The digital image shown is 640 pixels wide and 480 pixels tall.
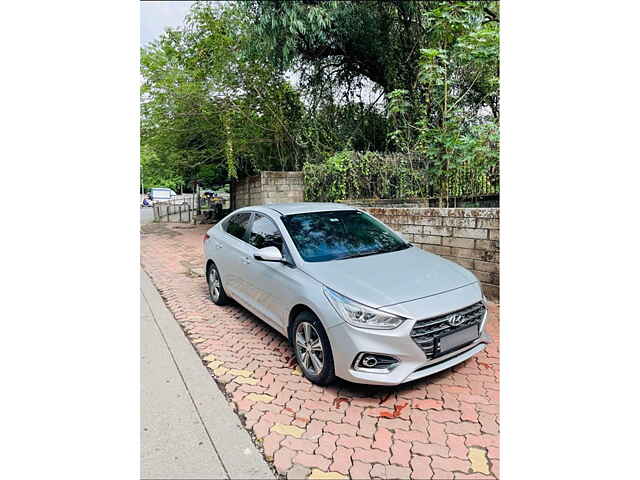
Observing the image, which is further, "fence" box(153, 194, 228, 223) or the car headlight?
"fence" box(153, 194, 228, 223)

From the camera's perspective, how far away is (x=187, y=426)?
254 centimetres

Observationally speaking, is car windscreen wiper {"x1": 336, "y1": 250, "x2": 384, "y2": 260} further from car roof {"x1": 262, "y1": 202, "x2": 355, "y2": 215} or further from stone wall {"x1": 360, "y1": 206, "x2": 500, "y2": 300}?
stone wall {"x1": 360, "y1": 206, "x2": 500, "y2": 300}

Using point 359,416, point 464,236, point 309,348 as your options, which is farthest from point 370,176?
point 359,416

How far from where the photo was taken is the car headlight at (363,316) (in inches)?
104

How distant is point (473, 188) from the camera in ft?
21.5

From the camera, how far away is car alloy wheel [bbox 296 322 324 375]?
2988 millimetres

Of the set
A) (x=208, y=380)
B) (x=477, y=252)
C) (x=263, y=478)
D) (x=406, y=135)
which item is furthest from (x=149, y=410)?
(x=406, y=135)

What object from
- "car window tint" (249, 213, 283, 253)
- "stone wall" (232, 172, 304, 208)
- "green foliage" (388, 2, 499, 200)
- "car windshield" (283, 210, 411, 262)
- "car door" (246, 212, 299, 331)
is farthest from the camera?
"stone wall" (232, 172, 304, 208)

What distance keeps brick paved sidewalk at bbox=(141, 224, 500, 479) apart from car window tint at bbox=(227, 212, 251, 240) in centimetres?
126

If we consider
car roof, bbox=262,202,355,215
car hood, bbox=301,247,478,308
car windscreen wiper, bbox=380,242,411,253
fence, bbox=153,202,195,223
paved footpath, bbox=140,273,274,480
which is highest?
fence, bbox=153,202,195,223

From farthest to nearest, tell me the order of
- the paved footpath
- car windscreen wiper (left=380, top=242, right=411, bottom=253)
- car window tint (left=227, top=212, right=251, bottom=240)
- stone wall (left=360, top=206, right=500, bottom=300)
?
stone wall (left=360, top=206, right=500, bottom=300), car window tint (left=227, top=212, right=251, bottom=240), car windscreen wiper (left=380, top=242, right=411, bottom=253), the paved footpath

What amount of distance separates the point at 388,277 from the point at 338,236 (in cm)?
86

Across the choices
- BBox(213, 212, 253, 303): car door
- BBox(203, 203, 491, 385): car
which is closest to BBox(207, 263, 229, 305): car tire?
BBox(213, 212, 253, 303): car door

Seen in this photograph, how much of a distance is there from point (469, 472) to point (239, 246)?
3.16m
